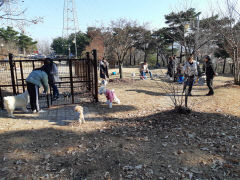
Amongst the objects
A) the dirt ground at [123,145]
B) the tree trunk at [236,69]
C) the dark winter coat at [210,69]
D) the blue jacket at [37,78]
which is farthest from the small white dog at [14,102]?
the tree trunk at [236,69]

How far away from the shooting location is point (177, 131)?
4484 millimetres

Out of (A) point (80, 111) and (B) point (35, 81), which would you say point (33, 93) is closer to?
(B) point (35, 81)

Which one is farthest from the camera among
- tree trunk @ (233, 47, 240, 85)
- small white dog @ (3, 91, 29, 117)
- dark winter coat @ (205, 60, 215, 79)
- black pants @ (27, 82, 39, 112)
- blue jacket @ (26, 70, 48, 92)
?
tree trunk @ (233, 47, 240, 85)

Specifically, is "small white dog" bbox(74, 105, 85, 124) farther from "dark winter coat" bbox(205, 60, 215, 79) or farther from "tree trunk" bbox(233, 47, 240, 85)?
"tree trunk" bbox(233, 47, 240, 85)

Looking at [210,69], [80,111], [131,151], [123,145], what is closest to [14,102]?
[80,111]

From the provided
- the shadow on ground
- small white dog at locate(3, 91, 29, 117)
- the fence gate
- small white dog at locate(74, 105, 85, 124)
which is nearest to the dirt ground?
the shadow on ground

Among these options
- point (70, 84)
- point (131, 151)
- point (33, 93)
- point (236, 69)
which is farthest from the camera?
point (236, 69)

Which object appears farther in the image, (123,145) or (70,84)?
(70,84)

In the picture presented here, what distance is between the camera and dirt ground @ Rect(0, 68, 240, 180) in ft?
10.0

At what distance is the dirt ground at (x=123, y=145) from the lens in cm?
306

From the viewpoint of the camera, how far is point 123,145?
3896 millimetres

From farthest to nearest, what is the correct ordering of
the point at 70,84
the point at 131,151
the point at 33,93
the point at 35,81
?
the point at 70,84 → the point at 33,93 → the point at 35,81 → the point at 131,151

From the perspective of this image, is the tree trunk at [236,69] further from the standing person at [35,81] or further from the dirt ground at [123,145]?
the standing person at [35,81]

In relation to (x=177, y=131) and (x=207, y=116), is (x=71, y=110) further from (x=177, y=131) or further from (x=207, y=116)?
(x=207, y=116)
